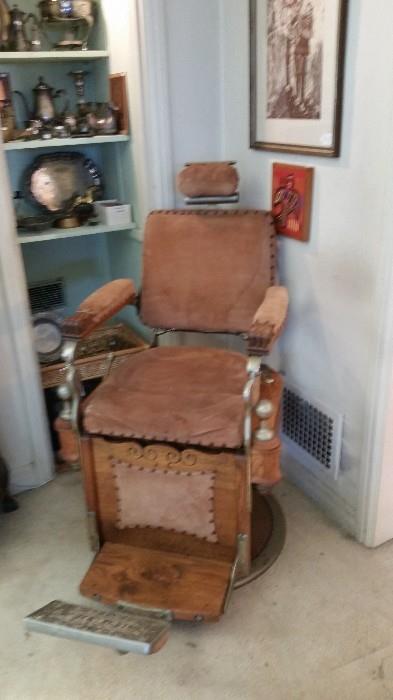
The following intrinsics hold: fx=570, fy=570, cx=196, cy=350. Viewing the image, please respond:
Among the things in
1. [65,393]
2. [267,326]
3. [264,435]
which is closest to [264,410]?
[264,435]

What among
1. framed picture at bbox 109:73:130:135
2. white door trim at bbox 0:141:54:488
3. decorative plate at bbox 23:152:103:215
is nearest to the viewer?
white door trim at bbox 0:141:54:488

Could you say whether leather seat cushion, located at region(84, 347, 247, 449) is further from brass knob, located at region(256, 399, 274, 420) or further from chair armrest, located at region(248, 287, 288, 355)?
chair armrest, located at region(248, 287, 288, 355)

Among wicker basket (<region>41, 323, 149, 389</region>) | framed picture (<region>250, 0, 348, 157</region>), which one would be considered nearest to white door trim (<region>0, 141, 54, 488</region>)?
wicker basket (<region>41, 323, 149, 389</region>)

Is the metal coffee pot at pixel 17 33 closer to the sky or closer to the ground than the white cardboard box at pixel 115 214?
closer to the sky

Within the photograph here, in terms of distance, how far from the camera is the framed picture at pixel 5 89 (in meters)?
2.21

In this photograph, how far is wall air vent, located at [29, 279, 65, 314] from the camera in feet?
8.72

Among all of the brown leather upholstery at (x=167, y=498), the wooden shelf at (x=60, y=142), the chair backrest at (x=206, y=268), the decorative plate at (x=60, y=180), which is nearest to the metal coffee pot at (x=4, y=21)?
the wooden shelf at (x=60, y=142)

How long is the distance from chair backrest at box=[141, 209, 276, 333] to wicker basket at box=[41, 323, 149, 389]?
35 cm

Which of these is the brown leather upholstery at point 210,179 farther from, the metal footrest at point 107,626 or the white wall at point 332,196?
the metal footrest at point 107,626

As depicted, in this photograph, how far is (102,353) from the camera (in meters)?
2.43

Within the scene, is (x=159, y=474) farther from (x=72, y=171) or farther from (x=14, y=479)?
(x=72, y=171)

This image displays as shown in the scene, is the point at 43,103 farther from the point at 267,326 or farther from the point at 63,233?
the point at 267,326

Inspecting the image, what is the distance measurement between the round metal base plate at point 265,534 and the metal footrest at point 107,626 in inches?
14.6

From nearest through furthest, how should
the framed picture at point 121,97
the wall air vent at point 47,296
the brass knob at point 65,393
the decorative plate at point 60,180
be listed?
the brass knob at point 65,393 → the framed picture at point 121,97 → the decorative plate at point 60,180 → the wall air vent at point 47,296
